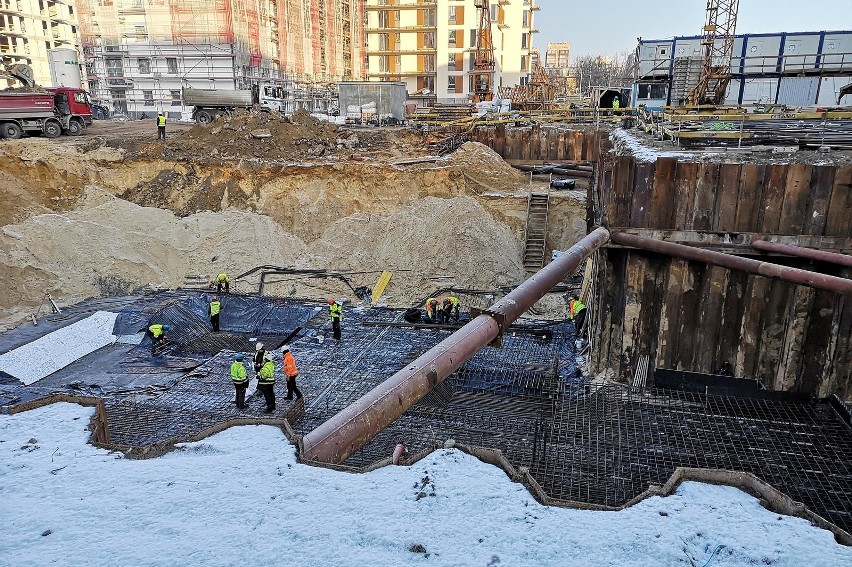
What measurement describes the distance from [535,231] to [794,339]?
452 inches

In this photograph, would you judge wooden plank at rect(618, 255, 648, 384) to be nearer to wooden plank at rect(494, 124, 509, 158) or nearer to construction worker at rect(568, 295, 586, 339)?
construction worker at rect(568, 295, 586, 339)

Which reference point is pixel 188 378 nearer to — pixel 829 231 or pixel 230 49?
pixel 829 231

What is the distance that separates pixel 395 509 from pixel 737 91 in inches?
1627

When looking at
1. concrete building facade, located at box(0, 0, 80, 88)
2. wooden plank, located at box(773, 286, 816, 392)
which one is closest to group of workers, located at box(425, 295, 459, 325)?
wooden plank, located at box(773, 286, 816, 392)

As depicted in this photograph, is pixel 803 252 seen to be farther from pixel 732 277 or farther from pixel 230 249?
pixel 230 249

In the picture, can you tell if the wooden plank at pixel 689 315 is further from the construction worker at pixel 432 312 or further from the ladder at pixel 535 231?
the ladder at pixel 535 231

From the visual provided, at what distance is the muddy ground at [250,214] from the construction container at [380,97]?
33.4 feet

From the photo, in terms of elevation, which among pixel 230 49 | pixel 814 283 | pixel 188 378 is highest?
pixel 230 49

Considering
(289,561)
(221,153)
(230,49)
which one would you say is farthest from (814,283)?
(230,49)

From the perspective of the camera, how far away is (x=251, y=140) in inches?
907

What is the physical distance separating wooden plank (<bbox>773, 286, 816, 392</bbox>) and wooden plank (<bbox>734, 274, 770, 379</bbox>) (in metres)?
0.29

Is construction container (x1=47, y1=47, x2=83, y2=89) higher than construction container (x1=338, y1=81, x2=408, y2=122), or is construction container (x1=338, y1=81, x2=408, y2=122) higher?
construction container (x1=47, y1=47, x2=83, y2=89)

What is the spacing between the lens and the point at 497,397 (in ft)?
29.7

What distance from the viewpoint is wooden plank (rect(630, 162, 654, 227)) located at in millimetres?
7629
